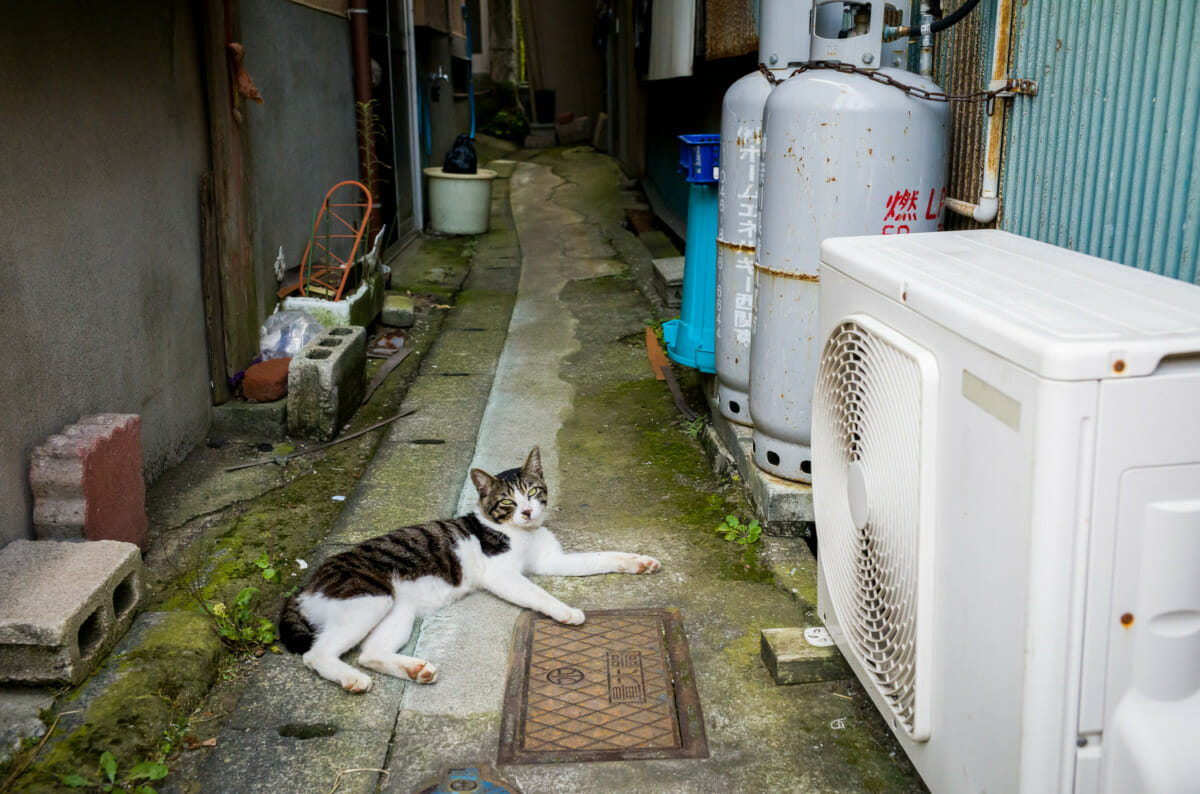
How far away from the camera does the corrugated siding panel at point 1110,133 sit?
2693 mm

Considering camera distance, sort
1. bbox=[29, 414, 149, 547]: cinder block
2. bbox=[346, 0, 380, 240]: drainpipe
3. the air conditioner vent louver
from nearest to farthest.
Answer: the air conditioner vent louver, bbox=[29, 414, 149, 547]: cinder block, bbox=[346, 0, 380, 240]: drainpipe

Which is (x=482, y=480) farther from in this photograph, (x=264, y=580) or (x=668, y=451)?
(x=668, y=451)

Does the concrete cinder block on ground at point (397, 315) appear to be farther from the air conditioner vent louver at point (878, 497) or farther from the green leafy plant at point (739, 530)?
the air conditioner vent louver at point (878, 497)

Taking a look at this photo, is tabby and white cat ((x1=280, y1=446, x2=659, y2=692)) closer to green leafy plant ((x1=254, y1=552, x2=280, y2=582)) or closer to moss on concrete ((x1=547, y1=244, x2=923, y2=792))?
moss on concrete ((x1=547, y1=244, x2=923, y2=792))

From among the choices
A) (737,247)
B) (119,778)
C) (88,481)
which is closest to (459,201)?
(737,247)

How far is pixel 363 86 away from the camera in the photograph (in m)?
9.12

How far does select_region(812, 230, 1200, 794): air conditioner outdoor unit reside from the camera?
165 centimetres

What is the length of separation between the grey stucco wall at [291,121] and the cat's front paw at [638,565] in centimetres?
361

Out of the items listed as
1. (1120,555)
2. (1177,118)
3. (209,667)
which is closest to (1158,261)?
(1177,118)

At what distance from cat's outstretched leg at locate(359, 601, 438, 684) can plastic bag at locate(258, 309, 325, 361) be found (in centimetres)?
309

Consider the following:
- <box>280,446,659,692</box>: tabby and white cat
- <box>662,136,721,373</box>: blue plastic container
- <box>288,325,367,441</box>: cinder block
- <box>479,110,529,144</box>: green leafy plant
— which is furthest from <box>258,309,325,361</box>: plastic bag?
<box>479,110,529,144</box>: green leafy plant

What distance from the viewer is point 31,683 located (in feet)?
9.74

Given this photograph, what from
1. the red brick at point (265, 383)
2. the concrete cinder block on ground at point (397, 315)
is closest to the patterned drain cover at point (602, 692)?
the red brick at point (265, 383)

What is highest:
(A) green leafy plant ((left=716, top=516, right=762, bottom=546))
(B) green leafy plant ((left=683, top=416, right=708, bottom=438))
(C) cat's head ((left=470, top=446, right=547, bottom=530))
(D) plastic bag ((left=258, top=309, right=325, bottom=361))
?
(D) plastic bag ((left=258, top=309, right=325, bottom=361))
